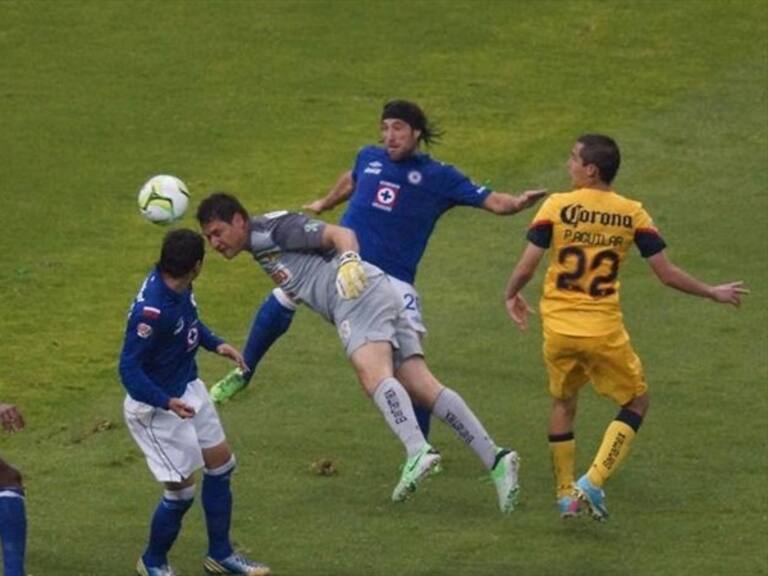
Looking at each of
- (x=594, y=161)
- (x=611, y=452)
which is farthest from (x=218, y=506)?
(x=594, y=161)

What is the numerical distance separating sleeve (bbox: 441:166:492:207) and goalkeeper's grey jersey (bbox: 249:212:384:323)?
103 centimetres

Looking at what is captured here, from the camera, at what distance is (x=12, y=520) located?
1140cm

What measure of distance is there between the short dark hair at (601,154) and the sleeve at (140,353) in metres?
2.83

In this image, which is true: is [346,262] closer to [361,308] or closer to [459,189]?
[361,308]

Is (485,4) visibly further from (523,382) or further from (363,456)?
(363,456)

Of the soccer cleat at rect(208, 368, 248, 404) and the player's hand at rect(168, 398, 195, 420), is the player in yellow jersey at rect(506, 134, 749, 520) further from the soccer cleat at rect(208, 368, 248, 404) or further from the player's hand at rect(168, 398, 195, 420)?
the soccer cleat at rect(208, 368, 248, 404)

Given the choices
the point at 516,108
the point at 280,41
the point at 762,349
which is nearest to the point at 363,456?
the point at 762,349

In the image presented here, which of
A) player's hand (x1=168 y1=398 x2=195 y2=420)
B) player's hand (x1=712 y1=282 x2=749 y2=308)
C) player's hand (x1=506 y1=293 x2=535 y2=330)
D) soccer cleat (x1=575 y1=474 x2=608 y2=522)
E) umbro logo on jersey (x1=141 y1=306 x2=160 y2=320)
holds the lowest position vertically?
soccer cleat (x1=575 y1=474 x2=608 y2=522)

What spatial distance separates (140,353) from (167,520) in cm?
98

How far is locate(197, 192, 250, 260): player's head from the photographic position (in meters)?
12.4

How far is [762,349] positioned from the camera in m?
17.2

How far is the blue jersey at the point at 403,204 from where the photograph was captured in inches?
553

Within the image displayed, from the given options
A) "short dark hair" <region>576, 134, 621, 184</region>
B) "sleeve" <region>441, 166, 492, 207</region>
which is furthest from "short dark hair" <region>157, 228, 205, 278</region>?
"sleeve" <region>441, 166, 492, 207</region>

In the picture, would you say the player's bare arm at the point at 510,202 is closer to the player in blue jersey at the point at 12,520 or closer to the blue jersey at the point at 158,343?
the blue jersey at the point at 158,343
